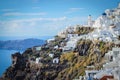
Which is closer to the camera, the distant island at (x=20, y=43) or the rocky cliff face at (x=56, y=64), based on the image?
the rocky cliff face at (x=56, y=64)

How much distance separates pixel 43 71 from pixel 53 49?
3470 millimetres

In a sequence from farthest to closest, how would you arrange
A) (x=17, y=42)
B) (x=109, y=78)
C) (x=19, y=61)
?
(x=17, y=42) → (x=19, y=61) → (x=109, y=78)

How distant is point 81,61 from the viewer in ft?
62.1

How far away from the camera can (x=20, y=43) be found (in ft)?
96.4

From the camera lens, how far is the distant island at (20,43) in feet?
94.9

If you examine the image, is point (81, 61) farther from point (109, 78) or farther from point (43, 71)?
point (109, 78)

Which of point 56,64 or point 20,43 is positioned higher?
point 20,43

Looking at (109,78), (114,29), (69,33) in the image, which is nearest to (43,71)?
(114,29)

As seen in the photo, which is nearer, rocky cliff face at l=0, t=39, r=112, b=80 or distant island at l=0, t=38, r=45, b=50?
rocky cliff face at l=0, t=39, r=112, b=80

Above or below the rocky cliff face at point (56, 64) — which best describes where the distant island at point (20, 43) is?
above

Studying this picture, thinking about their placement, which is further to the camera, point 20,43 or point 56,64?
point 20,43

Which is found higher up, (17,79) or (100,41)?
(100,41)

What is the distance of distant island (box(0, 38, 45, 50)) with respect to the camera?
2894 cm

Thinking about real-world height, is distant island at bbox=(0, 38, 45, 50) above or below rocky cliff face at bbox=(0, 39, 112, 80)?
above
